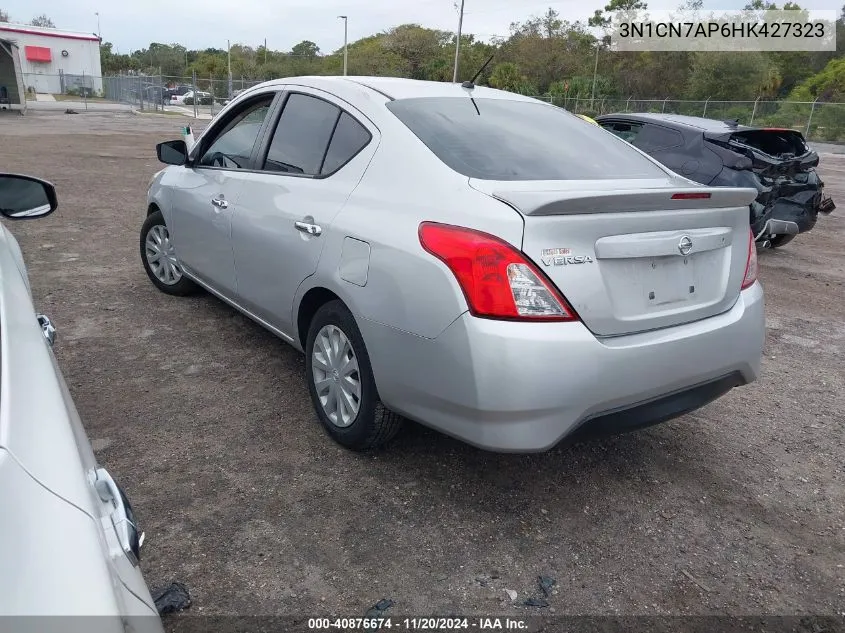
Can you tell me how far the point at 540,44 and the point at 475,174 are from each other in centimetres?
6339

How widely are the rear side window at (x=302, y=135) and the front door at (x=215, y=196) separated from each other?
0.28 m

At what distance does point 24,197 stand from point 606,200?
2116 mm

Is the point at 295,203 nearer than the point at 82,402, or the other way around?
the point at 295,203

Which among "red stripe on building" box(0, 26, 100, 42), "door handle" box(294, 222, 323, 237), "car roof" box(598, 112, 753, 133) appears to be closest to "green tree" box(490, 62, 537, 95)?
"red stripe on building" box(0, 26, 100, 42)

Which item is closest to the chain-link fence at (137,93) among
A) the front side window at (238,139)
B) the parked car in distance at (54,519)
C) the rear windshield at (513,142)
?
the front side window at (238,139)

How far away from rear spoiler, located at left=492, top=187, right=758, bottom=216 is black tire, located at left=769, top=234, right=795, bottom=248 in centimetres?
643

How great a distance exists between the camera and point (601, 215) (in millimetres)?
2457

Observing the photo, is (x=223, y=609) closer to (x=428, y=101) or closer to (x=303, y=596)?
(x=303, y=596)

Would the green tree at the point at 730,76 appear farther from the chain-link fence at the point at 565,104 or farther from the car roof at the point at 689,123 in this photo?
the car roof at the point at 689,123

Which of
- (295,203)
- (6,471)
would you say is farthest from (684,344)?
(6,471)

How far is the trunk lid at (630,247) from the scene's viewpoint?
7.80 feet

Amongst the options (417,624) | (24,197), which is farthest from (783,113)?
(24,197)

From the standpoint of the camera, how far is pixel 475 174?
2.69 metres

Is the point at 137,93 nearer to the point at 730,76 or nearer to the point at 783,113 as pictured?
the point at 783,113
